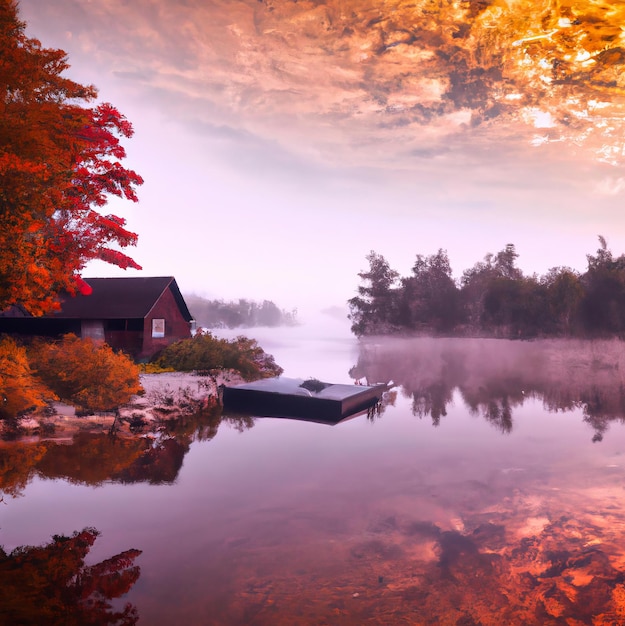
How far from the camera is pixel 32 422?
16.1 metres

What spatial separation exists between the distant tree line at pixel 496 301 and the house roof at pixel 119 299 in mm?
47692

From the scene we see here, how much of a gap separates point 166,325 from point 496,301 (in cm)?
5047

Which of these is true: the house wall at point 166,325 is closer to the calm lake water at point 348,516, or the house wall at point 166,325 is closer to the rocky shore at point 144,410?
the rocky shore at point 144,410

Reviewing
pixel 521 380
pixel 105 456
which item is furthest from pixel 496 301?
pixel 105 456

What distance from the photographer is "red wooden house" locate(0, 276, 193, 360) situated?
28656mm

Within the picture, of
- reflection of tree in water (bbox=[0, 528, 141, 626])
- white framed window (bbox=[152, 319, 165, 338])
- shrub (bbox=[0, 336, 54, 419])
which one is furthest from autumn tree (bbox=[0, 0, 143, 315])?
reflection of tree in water (bbox=[0, 528, 141, 626])

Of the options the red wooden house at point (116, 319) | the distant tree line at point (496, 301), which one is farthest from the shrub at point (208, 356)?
the distant tree line at point (496, 301)

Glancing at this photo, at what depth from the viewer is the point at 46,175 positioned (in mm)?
14281

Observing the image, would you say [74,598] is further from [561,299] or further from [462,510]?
[561,299]

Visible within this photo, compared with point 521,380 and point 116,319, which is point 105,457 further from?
point 521,380

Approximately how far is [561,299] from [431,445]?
166ft

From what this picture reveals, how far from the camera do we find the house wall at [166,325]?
28906 millimetres

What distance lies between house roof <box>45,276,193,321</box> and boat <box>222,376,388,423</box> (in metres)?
10.2

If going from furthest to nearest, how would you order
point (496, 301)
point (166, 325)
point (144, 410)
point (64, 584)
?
1. point (496, 301)
2. point (166, 325)
3. point (144, 410)
4. point (64, 584)
